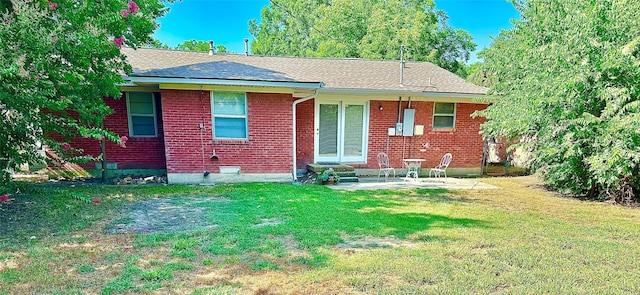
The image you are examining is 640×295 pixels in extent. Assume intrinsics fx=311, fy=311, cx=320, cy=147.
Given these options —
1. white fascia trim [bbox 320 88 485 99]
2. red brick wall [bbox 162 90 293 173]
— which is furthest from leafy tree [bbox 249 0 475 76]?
red brick wall [bbox 162 90 293 173]

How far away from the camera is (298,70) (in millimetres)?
9953

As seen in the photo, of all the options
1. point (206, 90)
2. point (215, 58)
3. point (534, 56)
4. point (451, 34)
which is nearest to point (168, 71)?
point (206, 90)

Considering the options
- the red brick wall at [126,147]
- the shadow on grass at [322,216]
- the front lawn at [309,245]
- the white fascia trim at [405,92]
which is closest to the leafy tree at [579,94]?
the front lawn at [309,245]

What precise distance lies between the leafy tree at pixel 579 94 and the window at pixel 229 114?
20.9 feet

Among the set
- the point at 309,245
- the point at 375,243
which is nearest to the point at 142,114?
the point at 309,245

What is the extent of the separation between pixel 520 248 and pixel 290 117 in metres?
5.72

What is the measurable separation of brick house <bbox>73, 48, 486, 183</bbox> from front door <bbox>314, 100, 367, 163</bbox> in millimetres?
31

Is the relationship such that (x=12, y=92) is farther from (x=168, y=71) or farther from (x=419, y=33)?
(x=419, y=33)

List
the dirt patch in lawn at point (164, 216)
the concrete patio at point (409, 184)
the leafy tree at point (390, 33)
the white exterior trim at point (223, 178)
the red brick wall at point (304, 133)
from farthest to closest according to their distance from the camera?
1. the leafy tree at point (390, 33)
2. the red brick wall at point (304, 133)
3. the concrete patio at point (409, 184)
4. the white exterior trim at point (223, 178)
5. the dirt patch in lawn at point (164, 216)

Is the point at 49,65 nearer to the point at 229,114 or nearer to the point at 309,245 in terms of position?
the point at 229,114

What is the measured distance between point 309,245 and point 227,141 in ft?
15.5

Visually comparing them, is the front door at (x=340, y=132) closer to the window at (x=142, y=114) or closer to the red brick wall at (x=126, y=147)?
the red brick wall at (x=126, y=147)

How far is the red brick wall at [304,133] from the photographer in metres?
9.20

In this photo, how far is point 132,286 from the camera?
9.57ft
